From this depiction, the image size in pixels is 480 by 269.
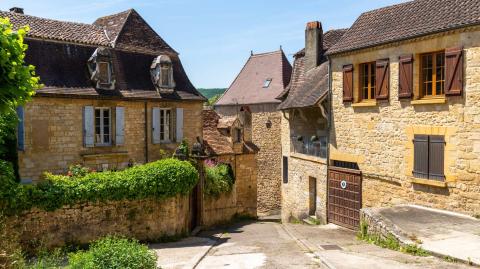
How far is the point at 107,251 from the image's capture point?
7.25 metres

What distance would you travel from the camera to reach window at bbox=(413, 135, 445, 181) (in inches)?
470

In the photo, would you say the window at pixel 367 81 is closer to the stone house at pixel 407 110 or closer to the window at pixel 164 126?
the stone house at pixel 407 110

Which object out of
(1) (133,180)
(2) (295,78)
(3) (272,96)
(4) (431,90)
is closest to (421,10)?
(4) (431,90)

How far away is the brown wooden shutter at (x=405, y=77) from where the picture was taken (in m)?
12.6

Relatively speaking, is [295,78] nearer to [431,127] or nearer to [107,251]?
[431,127]

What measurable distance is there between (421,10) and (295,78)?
8224 mm

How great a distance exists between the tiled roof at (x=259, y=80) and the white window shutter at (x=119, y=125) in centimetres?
1195

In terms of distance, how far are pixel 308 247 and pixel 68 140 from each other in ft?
31.8

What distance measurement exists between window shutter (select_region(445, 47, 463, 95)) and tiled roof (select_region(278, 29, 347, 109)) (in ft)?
16.6

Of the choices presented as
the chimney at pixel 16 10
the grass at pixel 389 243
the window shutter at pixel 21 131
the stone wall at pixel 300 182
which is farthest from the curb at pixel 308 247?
the chimney at pixel 16 10

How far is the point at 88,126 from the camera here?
16.6m

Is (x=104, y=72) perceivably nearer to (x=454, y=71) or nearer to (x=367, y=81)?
(x=367, y=81)

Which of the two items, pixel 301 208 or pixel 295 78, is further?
pixel 295 78

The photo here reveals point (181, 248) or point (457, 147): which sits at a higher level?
point (457, 147)
